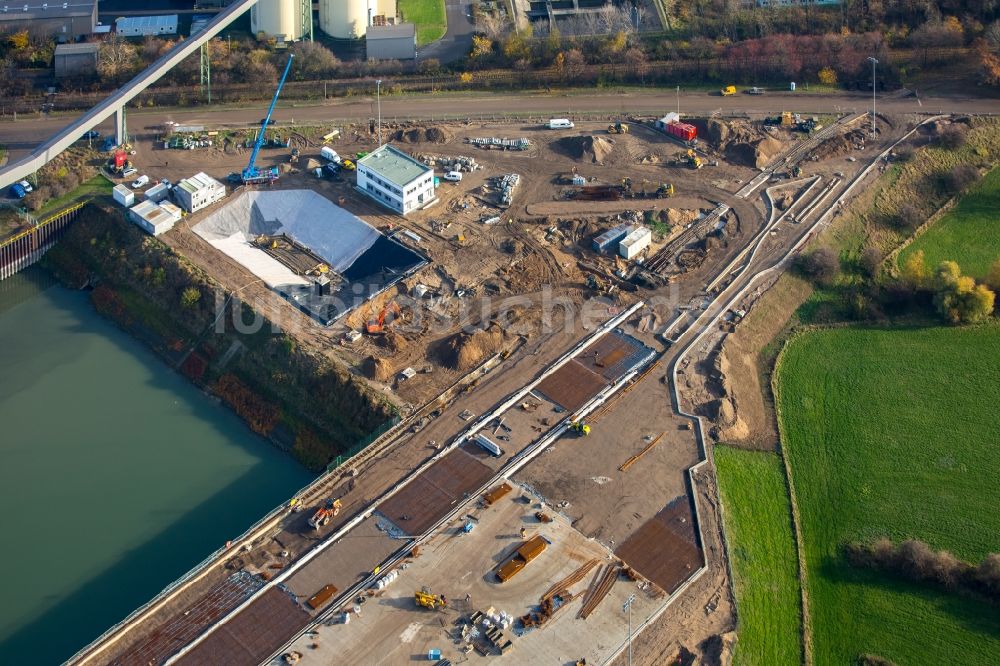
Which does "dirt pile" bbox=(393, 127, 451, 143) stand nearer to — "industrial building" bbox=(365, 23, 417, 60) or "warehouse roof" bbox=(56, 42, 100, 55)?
"industrial building" bbox=(365, 23, 417, 60)

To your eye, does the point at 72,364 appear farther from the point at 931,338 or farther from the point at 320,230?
the point at 931,338

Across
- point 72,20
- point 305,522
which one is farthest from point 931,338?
point 72,20

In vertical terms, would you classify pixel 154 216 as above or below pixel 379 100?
below

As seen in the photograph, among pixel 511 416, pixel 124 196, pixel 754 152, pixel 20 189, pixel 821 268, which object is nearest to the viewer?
pixel 511 416

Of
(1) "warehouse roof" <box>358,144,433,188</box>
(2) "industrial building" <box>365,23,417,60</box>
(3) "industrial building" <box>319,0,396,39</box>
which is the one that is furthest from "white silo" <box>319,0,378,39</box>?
(1) "warehouse roof" <box>358,144,433,188</box>

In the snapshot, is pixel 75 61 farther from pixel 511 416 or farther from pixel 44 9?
pixel 511 416

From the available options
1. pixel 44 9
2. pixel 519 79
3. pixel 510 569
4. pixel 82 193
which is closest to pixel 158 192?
pixel 82 193
